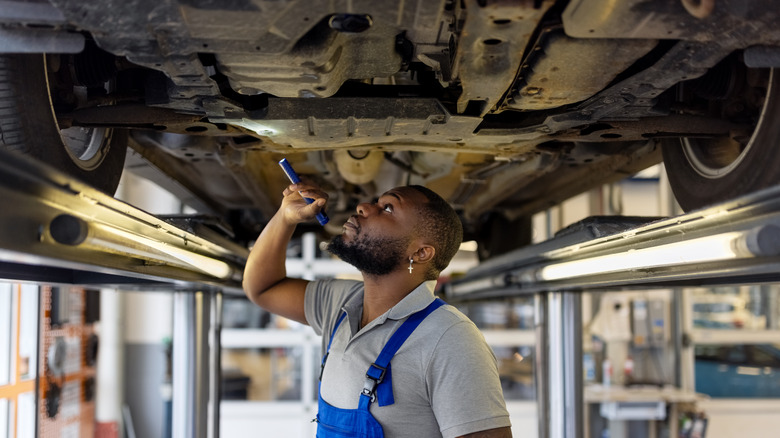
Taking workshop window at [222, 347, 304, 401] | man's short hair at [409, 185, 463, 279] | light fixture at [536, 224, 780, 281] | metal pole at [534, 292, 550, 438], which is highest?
man's short hair at [409, 185, 463, 279]

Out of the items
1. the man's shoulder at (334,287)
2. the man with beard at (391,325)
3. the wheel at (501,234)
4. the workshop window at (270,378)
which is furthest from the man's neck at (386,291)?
the workshop window at (270,378)

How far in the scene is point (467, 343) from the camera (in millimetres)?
1609

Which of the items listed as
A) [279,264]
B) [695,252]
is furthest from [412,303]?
[695,252]

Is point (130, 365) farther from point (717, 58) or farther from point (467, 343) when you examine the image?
point (717, 58)

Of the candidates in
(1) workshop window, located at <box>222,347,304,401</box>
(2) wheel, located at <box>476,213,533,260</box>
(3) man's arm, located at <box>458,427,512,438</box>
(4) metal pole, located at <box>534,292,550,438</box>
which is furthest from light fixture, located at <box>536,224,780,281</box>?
(1) workshop window, located at <box>222,347,304,401</box>

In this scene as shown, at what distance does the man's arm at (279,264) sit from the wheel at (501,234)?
2221 mm

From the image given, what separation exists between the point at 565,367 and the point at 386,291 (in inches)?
50.6

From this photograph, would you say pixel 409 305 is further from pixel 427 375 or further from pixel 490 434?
pixel 490 434

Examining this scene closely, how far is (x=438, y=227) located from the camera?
1.90 metres

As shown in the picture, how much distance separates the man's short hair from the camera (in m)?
1.89

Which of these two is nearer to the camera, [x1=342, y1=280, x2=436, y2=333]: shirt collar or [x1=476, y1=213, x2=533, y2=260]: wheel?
[x1=342, y1=280, x2=436, y2=333]: shirt collar

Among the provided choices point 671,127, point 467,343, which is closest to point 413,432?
point 467,343

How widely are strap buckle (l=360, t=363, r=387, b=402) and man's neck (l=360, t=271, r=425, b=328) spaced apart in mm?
266

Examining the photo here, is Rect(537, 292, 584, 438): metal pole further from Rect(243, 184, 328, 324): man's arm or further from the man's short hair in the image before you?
Rect(243, 184, 328, 324): man's arm
